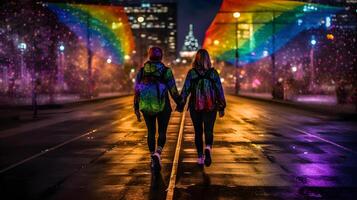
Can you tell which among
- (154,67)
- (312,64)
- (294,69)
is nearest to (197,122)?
(154,67)

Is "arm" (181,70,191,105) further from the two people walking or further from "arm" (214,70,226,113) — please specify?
"arm" (214,70,226,113)

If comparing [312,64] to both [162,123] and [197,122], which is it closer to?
[197,122]

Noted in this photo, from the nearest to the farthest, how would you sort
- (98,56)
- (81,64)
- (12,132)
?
(12,132) → (81,64) → (98,56)

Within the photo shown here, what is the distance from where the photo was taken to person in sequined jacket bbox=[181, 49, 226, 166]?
402 inches

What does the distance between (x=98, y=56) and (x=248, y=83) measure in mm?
31858

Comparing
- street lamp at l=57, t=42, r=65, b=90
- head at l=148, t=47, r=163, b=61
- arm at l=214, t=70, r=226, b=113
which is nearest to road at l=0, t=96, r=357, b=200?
arm at l=214, t=70, r=226, b=113

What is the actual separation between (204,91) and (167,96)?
0.68 meters

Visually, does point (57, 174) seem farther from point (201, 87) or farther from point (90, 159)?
point (201, 87)

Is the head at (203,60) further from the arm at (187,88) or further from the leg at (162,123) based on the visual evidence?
the leg at (162,123)

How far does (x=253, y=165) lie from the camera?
10969mm

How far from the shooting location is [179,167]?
10727mm

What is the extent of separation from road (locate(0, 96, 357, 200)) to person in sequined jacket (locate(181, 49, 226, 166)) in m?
0.92

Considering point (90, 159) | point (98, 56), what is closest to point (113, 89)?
point (98, 56)

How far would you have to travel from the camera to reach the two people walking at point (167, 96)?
983 centimetres
